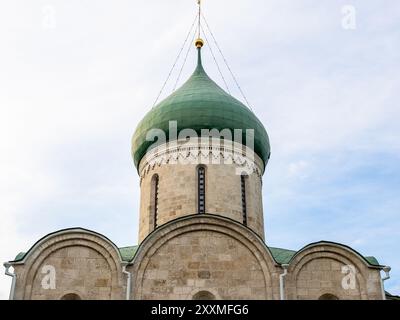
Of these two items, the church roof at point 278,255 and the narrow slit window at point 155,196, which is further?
the narrow slit window at point 155,196

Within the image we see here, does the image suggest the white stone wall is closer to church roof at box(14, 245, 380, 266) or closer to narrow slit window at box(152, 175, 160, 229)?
narrow slit window at box(152, 175, 160, 229)

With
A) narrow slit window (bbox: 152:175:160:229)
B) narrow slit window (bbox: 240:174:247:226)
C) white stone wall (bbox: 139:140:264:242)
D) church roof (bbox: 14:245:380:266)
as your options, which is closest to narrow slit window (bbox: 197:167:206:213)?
white stone wall (bbox: 139:140:264:242)

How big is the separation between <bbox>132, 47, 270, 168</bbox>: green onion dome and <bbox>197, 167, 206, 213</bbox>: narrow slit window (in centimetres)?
97

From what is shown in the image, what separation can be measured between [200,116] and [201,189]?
1.85 m

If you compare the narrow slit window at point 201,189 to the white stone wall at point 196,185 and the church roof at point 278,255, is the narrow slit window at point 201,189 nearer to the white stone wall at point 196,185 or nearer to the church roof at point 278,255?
the white stone wall at point 196,185

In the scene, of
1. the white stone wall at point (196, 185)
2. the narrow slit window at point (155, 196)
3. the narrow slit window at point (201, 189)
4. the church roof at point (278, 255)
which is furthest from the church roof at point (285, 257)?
the narrow slit window at point (155, 196)

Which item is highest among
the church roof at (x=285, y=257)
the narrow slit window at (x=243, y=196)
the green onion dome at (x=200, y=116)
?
the green onion dome at (x=200, y=116)

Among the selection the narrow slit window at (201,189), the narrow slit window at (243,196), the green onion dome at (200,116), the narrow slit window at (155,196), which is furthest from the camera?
→ the green onion dome at (200,116)

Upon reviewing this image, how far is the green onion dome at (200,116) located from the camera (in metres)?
14.8

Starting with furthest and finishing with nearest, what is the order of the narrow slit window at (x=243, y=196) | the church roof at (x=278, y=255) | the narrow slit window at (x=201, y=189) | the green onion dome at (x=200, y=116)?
the green onion dome at (x=200, y=116), the narrow slit window at (x=243, y=196), the narrow slit window at (x=201, y=189), the church roof at (x=278, y=255)

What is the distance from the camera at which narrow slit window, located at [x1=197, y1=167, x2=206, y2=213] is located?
45.8 feet

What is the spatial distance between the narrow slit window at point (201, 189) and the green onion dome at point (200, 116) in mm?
965
